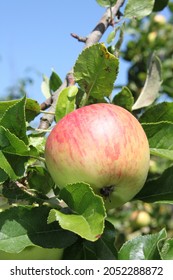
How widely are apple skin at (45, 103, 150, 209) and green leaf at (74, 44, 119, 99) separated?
0.09m

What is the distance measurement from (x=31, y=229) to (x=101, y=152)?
0.19 m

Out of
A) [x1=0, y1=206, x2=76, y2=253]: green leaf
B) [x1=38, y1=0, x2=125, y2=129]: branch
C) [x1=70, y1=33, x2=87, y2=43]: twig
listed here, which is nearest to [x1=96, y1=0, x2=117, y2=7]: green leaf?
[x1=38, y1=0, x2=125, y2=129]: branch

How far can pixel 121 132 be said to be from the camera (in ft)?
2.97

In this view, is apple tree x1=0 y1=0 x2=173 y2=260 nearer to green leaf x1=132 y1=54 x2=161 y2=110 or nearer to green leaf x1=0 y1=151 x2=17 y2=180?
green leaf x1=0 y1=151 x2=17 y2=180

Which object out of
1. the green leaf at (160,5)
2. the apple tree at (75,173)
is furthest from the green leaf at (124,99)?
the green leaf at (160,5)

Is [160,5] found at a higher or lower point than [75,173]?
higher

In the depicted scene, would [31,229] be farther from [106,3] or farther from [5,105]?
[106,3]

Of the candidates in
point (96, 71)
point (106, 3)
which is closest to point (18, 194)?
point (96, 71)

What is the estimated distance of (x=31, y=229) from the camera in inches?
35.6

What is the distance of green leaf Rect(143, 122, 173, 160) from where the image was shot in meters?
1.01

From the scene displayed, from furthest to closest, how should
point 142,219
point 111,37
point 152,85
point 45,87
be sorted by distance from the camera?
1. point 142,219
2. point 45,87
3. point 152,85
4. point 111,37

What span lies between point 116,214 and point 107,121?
2353 millimetres
